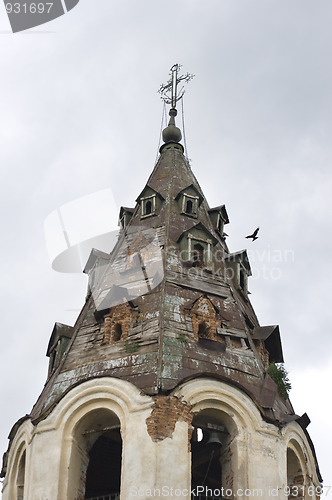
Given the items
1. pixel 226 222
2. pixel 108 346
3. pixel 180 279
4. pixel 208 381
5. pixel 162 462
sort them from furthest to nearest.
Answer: pixel 226 222 → pixel 180 279 → pixel 108 346 → pixel 208 381 → pixel 162 462

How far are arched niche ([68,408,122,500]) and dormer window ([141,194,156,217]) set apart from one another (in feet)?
22.0

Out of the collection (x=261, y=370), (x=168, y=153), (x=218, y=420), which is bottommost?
(x=218, y=420)

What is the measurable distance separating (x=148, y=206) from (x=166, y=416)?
845 cm

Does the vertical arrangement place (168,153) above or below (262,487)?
above

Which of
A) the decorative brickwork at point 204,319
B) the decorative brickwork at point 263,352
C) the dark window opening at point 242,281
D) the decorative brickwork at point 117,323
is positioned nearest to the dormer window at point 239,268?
the dark window opening at point 242,281

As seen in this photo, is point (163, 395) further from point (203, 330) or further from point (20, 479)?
point (20, 479)

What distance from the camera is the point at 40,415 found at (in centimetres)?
1841

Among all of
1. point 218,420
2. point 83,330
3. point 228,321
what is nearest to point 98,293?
point 83,330

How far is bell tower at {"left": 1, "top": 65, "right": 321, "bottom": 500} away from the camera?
17.2 m

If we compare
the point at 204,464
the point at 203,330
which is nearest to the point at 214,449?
the point at 204,464

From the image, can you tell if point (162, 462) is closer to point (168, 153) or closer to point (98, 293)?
point (98, 293)

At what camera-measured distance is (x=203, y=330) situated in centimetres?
1991

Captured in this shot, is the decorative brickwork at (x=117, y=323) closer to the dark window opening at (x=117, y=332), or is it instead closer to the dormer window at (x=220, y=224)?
the dark window opening at (x=117, y=332)

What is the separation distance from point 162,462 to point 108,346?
376cm
